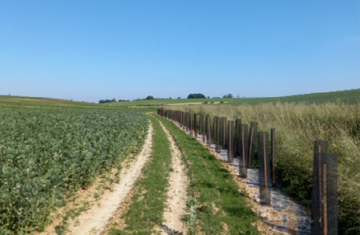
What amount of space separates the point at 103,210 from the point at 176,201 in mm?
1850

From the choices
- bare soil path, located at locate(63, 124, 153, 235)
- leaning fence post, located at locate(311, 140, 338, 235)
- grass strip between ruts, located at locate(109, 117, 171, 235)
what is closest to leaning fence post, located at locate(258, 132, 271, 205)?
leaning fence post, located at locate(311, 140, 338, 235)

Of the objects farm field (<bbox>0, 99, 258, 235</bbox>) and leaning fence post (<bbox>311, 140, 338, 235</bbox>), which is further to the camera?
farm field (<bbox>0, 99, 258, 235</bbox>)

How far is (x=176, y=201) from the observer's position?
677 centimetres

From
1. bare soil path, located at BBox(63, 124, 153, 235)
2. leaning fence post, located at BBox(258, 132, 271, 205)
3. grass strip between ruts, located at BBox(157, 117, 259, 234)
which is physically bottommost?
bare soil path, located at BBox(63, 124, 153, 235)

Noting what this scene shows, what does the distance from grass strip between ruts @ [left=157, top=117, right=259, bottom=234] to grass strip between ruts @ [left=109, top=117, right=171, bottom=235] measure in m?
0.95

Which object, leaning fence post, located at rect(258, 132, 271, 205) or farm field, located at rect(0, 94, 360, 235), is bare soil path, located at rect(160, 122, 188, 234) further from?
leaning fence post, located at rect(258, 132, 271, 205)

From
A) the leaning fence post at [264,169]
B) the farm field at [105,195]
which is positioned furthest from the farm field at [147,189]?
the leaning fence post at [264,169]

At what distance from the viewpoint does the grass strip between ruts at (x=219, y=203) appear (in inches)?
209

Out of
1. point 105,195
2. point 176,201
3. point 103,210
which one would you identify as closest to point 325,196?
point 176,201

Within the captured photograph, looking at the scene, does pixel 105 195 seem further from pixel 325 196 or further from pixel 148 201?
pixel 325 196

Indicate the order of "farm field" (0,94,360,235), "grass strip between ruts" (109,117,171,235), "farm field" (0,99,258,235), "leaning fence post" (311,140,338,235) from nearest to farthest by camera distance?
"leaning fence post" (311,140,338,235) → "farm field" (0,99,258,235) → "farm field" (0,94,360,235) → "grass strip between ruts" (109,117,171,235)

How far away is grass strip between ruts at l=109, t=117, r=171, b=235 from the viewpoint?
5265 mm

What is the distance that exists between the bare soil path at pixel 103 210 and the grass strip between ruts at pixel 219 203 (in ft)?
6.80

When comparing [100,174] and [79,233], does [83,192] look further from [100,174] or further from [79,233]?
[79,233]
